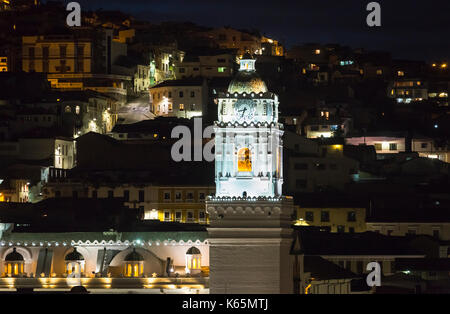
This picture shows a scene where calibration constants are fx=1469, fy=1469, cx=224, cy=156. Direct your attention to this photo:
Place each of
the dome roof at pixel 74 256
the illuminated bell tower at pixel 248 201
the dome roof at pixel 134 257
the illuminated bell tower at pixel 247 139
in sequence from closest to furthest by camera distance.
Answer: the illuminated bell tower at pixel 248 201 → the illuminated bell tower at pixel 247 139 → the dome roof at pixel 134 257 → the dome roof at pixel 74 256

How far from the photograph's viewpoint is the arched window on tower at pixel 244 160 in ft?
164

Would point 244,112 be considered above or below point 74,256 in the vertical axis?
above

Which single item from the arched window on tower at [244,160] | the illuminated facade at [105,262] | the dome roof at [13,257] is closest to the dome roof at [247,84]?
the arched window on tower at [244,160]

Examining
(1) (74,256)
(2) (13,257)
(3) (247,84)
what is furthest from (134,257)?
(3) (247,84)

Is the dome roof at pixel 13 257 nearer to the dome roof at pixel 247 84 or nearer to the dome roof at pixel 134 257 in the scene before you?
the dome roof at pixel 134 257

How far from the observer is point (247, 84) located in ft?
163

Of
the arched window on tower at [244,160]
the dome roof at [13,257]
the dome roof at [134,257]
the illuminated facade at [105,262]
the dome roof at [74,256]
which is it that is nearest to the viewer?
the arched window on tower at [244,160]

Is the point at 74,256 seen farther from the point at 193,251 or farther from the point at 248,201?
the point at 248,201

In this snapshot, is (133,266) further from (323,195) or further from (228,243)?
(323,195)

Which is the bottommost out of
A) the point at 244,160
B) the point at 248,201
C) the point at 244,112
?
the point at 248,201

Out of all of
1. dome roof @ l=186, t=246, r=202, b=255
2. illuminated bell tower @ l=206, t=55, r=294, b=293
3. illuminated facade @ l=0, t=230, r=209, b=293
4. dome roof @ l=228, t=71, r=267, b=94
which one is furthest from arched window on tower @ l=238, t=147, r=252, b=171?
dome roof @ l=186, t=246, r=202, b=255

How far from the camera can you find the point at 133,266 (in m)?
56.4

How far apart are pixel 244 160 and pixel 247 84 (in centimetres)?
261
